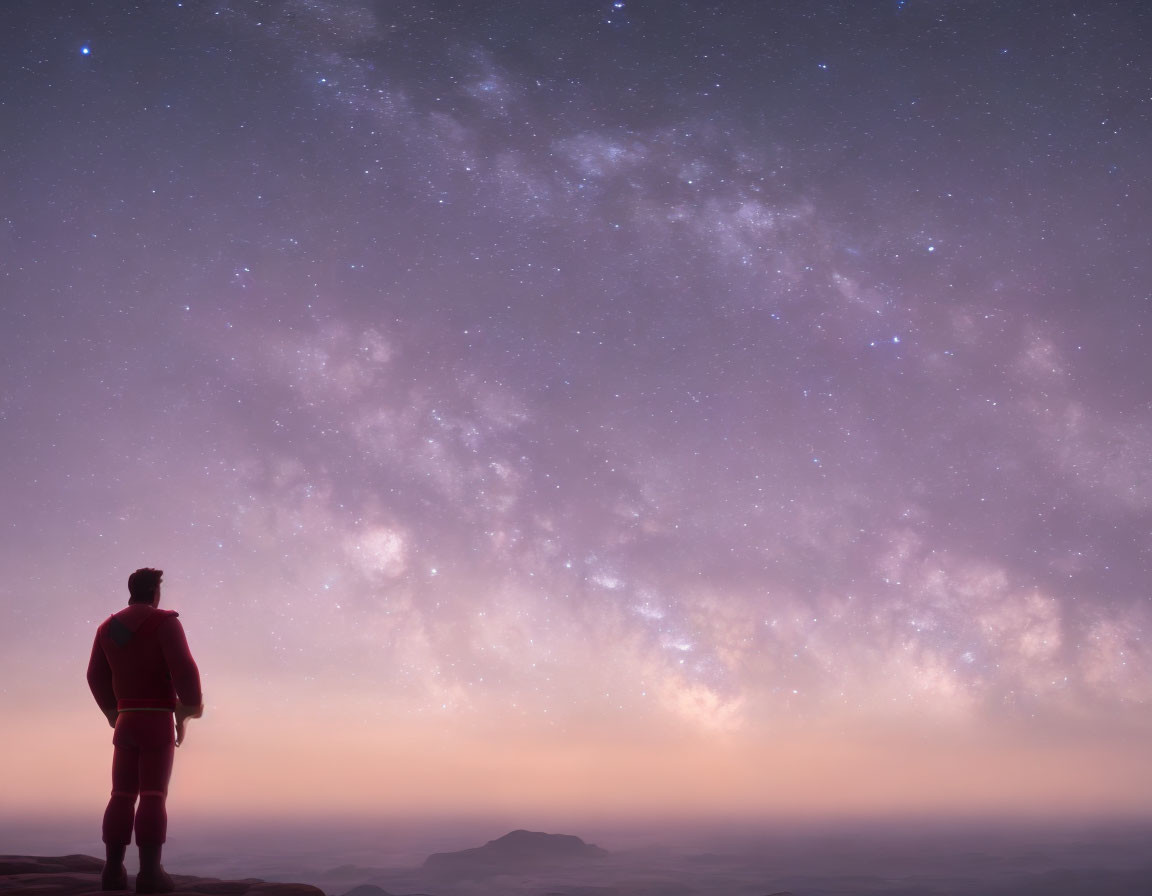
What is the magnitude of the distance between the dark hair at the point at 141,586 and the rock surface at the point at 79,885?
215cm

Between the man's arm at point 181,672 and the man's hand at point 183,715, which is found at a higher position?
the man's arm at point 181,672

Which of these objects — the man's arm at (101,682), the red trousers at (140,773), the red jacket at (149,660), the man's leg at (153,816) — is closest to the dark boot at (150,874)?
the man's leg at (153,816)

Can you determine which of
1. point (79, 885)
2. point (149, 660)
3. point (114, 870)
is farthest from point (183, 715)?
point (79, 885)

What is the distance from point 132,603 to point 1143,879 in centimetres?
28338

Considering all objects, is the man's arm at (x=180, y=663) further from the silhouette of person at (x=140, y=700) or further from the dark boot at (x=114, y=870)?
the dark boot at (x=114, y=870)

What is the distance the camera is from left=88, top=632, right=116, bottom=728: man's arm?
5836mm

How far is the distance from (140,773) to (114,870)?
70cm

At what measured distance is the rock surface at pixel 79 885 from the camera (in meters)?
5.32

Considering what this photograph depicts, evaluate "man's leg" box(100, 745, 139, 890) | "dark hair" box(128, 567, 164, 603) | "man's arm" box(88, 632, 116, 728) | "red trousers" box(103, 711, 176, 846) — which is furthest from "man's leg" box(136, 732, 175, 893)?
"dark hair" box(128, 567, 164, 603)

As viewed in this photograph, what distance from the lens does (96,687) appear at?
5848mm

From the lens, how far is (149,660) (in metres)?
5.63

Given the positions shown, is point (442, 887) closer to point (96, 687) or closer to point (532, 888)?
point (532, 888)

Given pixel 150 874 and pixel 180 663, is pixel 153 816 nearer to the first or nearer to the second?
pixel 150 874

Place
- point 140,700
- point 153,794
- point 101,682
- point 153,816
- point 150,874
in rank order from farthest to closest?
1. point 101,682
2. point 140,700
3. point 153,794
4. point 153,816
5. point 150,874
